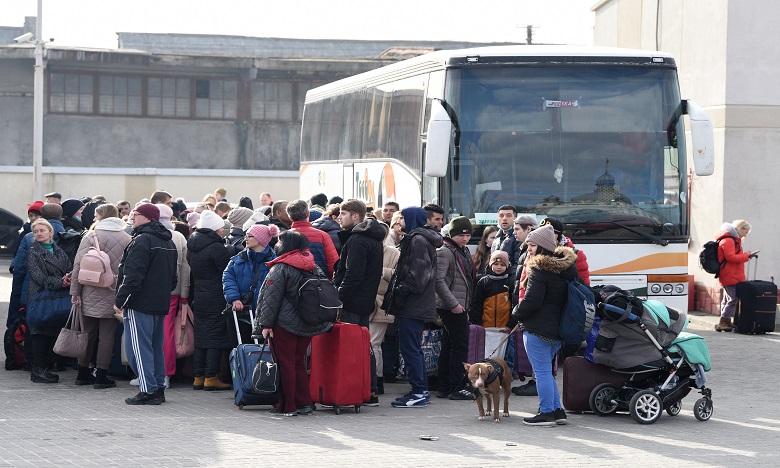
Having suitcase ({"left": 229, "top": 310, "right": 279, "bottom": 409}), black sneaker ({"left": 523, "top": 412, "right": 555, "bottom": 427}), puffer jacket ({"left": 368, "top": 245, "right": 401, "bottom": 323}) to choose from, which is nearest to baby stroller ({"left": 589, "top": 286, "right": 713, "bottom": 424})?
black sneaker ({"left": 523, "top": 412, "right": 555, "bottom": 427})

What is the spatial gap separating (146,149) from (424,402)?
3233 centimetres

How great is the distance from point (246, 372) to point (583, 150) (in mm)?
4953

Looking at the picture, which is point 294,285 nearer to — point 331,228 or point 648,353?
point 331,228

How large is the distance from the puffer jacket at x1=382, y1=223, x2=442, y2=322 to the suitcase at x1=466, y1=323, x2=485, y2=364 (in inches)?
40.4

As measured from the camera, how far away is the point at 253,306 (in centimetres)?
1159

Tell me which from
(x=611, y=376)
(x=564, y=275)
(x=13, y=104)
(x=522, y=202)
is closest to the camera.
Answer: (x=564, y=275)

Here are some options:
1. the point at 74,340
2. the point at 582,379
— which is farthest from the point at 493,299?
the point at 74,340

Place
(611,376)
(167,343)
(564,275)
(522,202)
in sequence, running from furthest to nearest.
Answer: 1. (522,202)
2. (167,343)
3. (611,376)
4. (564,275)

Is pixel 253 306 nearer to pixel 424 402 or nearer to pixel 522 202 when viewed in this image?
pixel 424 402

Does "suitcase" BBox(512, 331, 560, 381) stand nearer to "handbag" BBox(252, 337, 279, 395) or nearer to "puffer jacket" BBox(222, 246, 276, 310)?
"puffer jacket" BBox(222, 246, 276, 310)

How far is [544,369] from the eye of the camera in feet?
34.0

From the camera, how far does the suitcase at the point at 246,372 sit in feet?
35.4

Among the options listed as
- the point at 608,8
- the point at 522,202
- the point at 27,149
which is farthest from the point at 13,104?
the point at 522,202

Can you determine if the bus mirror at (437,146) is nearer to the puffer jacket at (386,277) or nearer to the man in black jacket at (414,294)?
the puffer jacket at (386,277)
